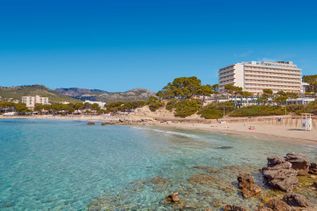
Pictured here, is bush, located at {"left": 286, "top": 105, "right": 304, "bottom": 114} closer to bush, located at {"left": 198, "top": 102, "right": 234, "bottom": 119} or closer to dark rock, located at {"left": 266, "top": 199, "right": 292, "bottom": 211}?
bush, located at {"left": 198, "top": 102, "right": 234, "bottom": 119}

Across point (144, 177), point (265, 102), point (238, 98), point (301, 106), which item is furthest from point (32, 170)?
point (238, 98)

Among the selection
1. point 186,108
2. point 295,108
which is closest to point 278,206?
point 295,108

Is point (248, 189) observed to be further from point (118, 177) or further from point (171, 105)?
point (171, 105)

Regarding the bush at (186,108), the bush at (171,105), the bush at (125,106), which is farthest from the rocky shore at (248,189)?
the bush at (125,106)

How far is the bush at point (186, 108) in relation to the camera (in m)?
102

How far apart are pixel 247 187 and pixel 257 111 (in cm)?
7238

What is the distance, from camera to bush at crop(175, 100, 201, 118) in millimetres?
102463

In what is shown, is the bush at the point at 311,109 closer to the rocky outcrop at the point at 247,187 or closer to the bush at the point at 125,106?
the rocky outcrop at the point at 247,187

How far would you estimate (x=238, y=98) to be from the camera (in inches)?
4670

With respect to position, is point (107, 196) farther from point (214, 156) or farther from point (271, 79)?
point (271, 79)

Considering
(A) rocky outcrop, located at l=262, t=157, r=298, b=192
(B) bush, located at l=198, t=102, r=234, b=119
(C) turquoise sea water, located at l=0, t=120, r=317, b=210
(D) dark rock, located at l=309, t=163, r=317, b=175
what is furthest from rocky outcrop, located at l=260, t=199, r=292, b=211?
(B) bush, located at l=198, t=102, r=234, b=119

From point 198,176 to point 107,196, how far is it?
7.26 metres

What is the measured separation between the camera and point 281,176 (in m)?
17.7

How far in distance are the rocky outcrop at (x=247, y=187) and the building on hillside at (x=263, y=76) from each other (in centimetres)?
12628
